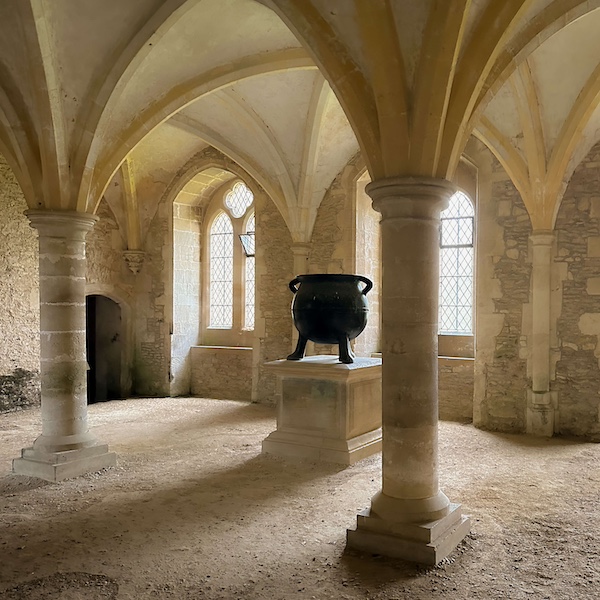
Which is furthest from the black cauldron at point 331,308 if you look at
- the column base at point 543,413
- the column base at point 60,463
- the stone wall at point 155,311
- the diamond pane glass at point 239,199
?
the stone wall at point 155,311

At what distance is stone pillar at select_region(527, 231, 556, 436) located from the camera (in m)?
7.18

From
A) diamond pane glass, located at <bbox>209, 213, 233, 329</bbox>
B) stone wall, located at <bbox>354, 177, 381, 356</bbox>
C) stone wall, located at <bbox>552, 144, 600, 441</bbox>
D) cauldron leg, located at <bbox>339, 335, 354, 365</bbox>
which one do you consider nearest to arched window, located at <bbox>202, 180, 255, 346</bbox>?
diamond pane glass, located at <bbox>209, 213, 233, 329</bbox>

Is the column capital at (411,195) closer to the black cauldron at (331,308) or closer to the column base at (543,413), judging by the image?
the black cauldron at (331,308)

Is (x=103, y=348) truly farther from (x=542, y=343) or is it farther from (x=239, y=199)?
(x=542, y=343)

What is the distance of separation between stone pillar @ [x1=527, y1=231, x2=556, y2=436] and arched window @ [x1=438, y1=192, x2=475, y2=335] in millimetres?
1450

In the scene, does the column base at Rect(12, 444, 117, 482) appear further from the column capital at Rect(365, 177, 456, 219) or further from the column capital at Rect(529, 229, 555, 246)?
the column capital at Rect(529, 229, 555, 246)

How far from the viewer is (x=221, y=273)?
36.2 ft

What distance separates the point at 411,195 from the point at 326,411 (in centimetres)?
293

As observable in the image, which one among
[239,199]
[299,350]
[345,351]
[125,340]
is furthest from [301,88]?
[125,340]

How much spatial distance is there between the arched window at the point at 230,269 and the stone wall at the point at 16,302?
3083mm

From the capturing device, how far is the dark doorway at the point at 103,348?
11031 mm

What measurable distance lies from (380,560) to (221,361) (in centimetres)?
727

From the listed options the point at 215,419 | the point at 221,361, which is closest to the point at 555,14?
the point at 215,419

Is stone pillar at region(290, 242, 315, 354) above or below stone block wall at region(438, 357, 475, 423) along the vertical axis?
above
